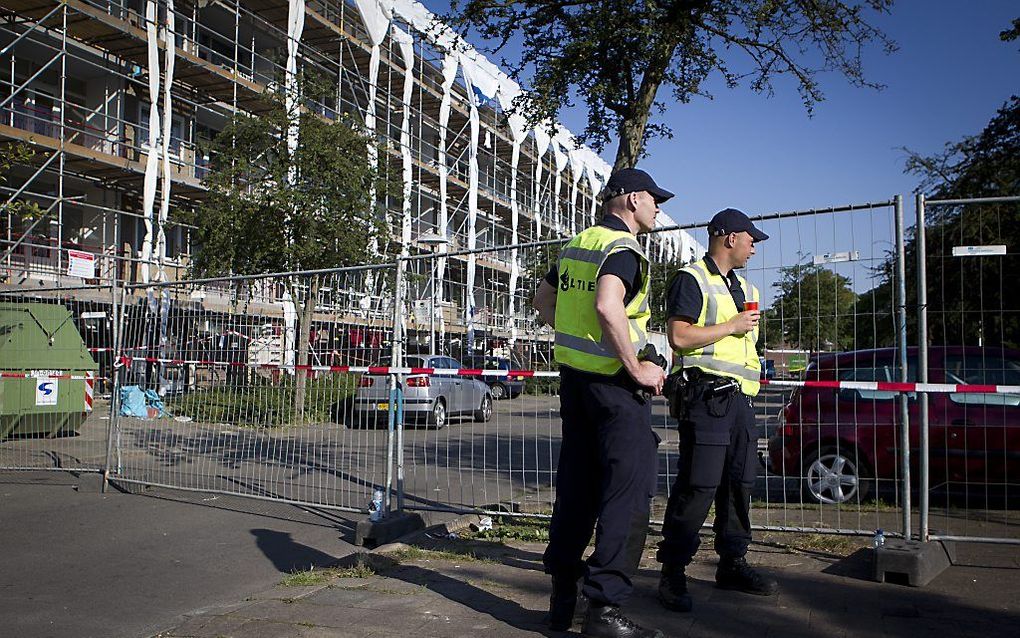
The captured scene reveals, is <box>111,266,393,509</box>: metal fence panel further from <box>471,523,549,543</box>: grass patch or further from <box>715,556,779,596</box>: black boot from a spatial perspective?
<box>715,556,779,596</box>: black boot

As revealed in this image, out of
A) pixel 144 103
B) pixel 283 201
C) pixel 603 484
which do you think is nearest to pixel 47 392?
pixel 283 201

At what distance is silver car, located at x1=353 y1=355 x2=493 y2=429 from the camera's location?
6.68m

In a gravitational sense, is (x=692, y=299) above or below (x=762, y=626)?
above

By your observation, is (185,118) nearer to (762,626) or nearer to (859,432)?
(859,432)

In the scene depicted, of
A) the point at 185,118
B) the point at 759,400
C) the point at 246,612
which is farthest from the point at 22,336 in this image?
the point at 185,118

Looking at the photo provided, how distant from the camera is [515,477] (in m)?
9.17

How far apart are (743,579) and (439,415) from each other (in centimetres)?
352

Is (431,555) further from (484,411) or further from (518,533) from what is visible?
(484,411)

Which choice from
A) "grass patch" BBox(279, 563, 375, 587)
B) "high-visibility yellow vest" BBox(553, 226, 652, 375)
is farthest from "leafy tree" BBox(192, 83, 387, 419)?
"high-visibility yellow vest" BBox(553, 226, 652, 375)

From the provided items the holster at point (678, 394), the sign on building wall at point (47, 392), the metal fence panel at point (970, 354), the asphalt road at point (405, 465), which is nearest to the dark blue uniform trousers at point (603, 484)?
the holster at point (678, 394)

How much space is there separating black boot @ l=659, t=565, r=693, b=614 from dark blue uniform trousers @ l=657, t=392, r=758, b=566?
4 cm

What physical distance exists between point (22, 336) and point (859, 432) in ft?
35.1

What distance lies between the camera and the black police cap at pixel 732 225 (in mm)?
4645

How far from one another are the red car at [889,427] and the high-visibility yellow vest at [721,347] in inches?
52.8
